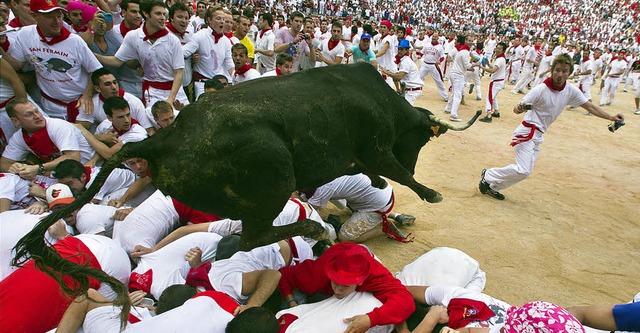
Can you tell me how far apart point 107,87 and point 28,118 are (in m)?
1.00

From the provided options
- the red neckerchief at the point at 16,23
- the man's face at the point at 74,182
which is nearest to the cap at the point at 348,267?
the man's face at the point at 74,182

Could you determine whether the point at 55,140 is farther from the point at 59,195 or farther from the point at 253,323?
the point at 253,323

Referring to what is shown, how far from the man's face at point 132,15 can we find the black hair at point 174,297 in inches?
189

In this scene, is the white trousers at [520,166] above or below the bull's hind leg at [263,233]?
below

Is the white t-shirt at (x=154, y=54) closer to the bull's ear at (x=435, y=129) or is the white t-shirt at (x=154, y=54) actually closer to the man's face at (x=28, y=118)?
the man's face at (x=28, y=118)

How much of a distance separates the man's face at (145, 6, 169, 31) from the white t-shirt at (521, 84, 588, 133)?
5.39 metres

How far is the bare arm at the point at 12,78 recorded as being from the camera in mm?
4617

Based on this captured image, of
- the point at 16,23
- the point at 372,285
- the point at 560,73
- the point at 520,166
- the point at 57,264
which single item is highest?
the point at 16,23

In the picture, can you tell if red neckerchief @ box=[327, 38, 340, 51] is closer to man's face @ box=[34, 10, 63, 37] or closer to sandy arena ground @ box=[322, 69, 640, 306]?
sandy arena ground @ box=[322, 69, 640, 306]

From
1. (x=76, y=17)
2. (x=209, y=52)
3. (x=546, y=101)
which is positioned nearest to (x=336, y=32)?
(x=209, y=52)

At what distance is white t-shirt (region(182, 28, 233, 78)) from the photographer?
675cm

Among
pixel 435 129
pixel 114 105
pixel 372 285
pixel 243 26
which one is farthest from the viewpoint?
pixel 243 26

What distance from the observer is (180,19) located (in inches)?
Answer: 242

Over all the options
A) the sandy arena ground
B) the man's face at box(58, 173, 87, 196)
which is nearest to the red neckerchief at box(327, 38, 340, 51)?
the sandy arena ground
